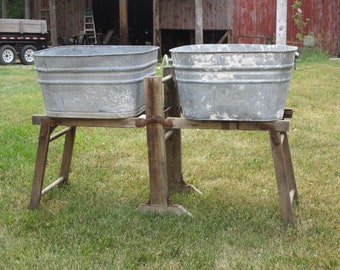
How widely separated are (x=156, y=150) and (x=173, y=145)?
24.3 inches

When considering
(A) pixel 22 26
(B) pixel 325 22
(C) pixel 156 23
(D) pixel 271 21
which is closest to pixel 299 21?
(D) pixel 271 21

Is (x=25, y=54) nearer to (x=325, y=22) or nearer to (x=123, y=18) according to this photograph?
(x=123, y=18)

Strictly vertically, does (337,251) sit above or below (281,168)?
below

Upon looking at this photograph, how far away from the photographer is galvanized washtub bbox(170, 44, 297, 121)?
3623 millimetres

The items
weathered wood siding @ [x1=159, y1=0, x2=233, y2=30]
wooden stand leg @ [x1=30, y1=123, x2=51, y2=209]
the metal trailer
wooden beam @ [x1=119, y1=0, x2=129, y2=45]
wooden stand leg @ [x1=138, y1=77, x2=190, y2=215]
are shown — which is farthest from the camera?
weathered wood siding @ [x1=159, y1=0, x2=233, y2=30]

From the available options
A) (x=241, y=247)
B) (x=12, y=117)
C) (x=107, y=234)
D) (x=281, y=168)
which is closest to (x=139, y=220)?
(x=107, y=234)

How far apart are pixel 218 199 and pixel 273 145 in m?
Answer: 0.87

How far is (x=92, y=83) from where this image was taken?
3.88 m

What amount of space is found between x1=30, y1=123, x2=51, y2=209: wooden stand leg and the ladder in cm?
1711

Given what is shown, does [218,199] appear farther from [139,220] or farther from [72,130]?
[72,130]

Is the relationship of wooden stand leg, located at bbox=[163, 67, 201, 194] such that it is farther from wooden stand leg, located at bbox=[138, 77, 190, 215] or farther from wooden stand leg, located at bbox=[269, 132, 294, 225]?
wooden stand leg, located at bbox=[269, 132, 294, 225]

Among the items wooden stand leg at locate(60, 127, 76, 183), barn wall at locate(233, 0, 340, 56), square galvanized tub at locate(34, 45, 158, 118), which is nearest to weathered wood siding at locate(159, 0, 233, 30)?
barn wall at locate(233, 0, 340, 56)

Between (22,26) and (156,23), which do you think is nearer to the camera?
(22,26)

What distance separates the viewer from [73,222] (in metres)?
4.05
